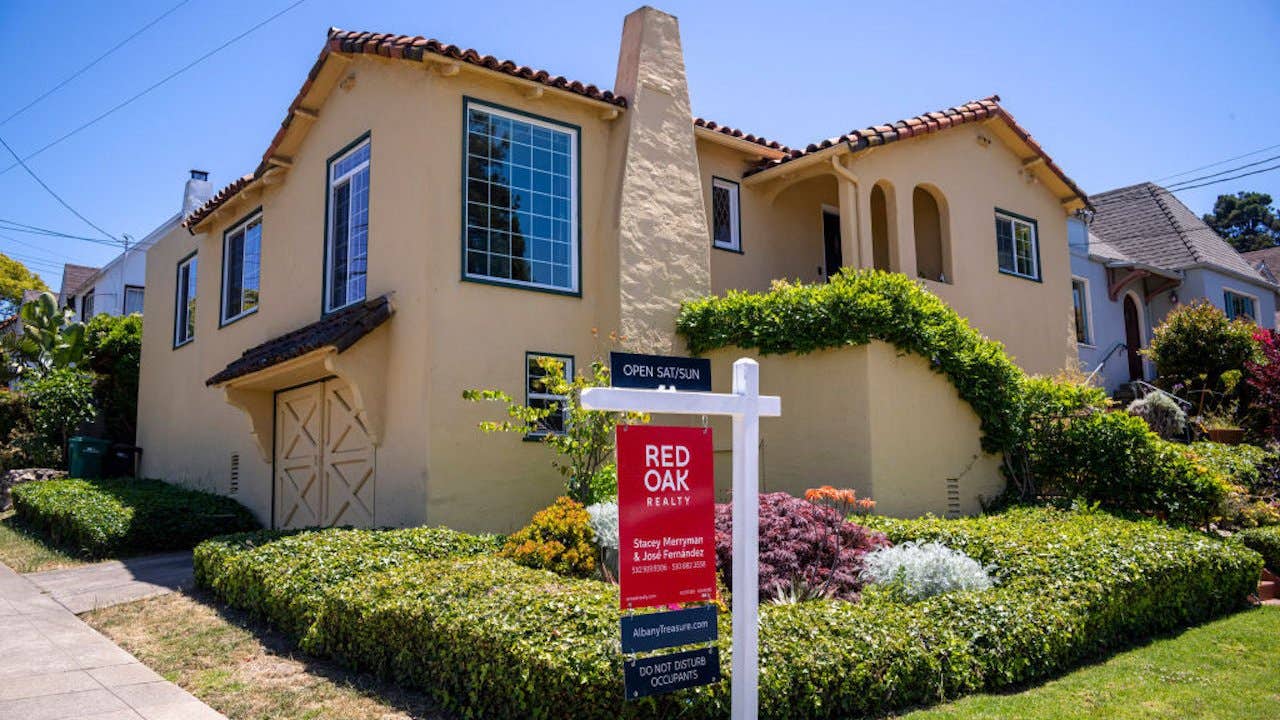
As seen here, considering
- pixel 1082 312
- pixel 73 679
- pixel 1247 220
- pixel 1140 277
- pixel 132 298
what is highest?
pixel 1247 220

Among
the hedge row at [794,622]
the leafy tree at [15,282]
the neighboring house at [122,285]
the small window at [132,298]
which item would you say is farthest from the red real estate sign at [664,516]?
the leafy tree at [15,282]

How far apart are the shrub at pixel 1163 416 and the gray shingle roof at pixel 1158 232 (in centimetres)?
1121

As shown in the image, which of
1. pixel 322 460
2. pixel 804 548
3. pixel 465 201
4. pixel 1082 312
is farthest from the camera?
pixel 1082 312

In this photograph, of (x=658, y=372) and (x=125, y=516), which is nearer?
(x=658, y=372)

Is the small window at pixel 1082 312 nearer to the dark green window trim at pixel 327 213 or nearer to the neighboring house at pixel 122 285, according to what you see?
the dark green window trim at pixel 327 213

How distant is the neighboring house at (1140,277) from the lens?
75.2ft

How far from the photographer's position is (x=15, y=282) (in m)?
44.9

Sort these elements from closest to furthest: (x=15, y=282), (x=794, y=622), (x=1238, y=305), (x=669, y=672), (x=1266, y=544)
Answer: (x=669, y=672)
(x=794, y=622)
(x=1266, y=544)
(x=1238, y=305)
(x=15, y=282)

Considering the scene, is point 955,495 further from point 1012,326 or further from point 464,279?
point 464,279

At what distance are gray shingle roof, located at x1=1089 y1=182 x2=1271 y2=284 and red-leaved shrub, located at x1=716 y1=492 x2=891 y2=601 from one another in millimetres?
20322

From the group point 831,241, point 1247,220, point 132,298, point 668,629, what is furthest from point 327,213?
point 1247,220

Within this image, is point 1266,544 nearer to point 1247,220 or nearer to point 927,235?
point 927,235

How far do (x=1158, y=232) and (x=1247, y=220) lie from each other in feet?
127

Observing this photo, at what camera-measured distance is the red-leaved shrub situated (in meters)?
8.25
